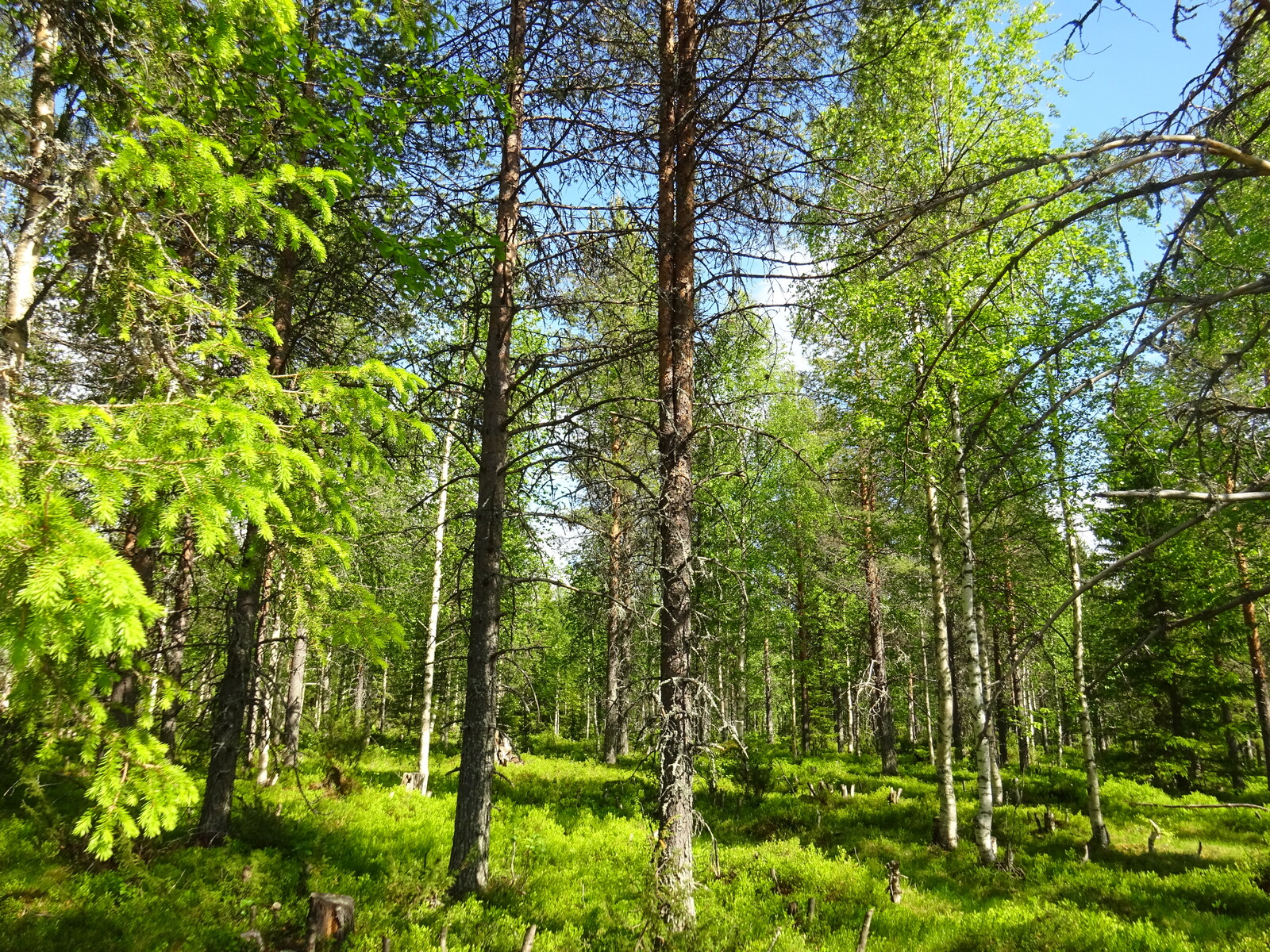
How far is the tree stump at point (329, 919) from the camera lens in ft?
17.4

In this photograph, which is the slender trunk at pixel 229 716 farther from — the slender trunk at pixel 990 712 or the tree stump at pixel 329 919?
the slender trunk at pixel 990 712

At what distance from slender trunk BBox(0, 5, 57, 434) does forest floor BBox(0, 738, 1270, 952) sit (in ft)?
13.7

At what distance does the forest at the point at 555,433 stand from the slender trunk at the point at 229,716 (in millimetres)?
59

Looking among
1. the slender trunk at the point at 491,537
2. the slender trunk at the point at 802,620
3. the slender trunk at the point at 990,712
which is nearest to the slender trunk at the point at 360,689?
the slender trunk at the point at 802,620

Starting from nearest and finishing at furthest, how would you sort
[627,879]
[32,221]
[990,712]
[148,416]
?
[990,712]
[148,416]
[32,221]
[627,879]

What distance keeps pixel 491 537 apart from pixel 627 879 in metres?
5.12

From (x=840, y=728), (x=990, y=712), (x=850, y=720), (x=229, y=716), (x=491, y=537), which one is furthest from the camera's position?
(x=840, y=728)

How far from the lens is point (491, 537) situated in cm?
677

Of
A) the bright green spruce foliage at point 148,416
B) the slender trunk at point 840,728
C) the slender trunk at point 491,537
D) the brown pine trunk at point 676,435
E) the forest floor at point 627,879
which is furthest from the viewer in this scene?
the slender trunk at point 840,728

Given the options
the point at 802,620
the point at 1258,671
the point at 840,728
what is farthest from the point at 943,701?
the point at 840,728

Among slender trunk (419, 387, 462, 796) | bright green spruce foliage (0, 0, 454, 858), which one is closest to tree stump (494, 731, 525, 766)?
slender trunk (419, 387, 462, 796)

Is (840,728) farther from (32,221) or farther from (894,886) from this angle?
(32,221)

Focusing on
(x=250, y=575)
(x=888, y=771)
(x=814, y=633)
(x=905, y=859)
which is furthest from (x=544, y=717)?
(x=250, y=575)

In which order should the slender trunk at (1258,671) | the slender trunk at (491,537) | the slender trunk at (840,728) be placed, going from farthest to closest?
the slender trunk at (840,728), the slender trunk at (1258,671), the slender trunk at (491,537)
